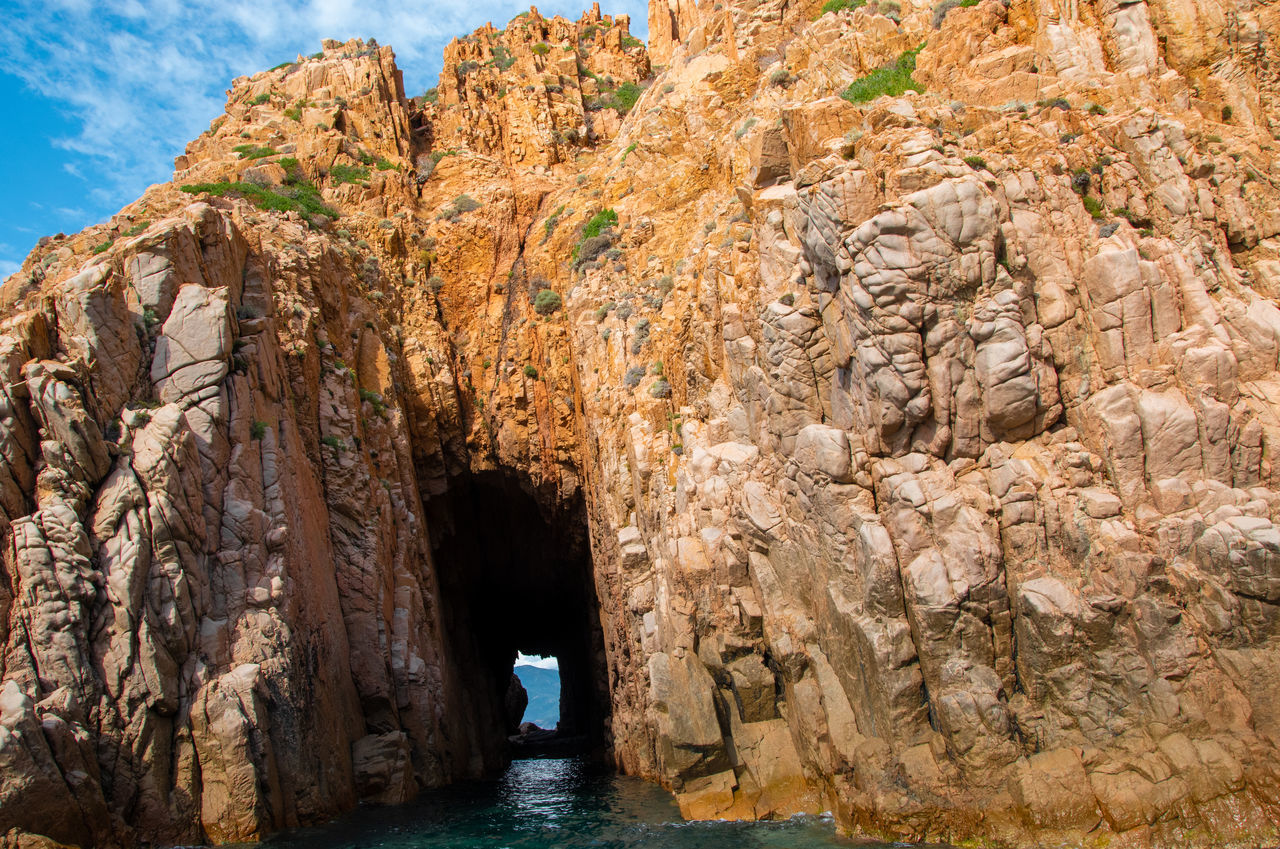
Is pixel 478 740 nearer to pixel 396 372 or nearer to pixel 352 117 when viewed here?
pixel 396 372

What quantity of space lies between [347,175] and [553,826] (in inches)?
1051

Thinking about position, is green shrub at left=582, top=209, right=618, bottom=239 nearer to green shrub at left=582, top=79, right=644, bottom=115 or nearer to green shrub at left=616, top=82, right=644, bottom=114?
green shrub at left=582, top=79, right=644, bottom=115

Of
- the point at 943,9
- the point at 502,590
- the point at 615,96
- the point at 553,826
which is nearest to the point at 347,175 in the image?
the point at 615,96

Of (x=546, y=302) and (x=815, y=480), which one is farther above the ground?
(x=546, y=302)

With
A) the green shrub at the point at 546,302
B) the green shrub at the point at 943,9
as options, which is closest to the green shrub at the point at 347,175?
the green shrub at the point at 546,302

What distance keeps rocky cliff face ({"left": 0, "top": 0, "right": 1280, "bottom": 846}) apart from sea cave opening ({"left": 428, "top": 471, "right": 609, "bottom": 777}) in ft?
13.1

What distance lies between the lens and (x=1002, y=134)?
18203 millimetres

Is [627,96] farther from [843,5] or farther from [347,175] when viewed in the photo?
[843,5]

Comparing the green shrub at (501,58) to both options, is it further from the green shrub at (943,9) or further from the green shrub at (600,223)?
the green shrub at (943,9)

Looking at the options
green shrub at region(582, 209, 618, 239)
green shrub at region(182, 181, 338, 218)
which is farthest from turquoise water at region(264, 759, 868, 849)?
green shrub at region(182, 181, 338, 218)

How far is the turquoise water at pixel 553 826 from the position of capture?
52.5ft

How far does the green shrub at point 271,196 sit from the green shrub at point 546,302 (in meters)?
8.81

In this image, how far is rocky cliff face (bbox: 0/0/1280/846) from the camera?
14188 millimetres

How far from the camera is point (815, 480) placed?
17.1 meters
